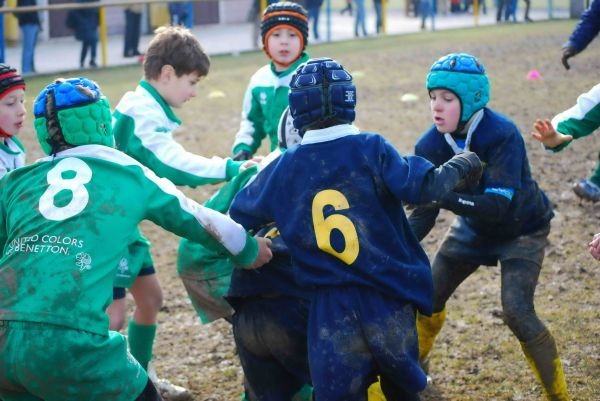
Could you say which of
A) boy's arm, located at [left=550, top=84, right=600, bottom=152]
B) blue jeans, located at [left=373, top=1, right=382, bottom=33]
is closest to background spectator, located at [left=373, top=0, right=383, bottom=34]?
blue jeans, located at [left=373, top=1, right=382, bottom=33]

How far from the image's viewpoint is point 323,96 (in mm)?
3787

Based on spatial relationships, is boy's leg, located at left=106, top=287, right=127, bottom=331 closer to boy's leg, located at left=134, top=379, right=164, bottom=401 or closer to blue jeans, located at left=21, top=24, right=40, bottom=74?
boy's leg, located at left=134, top=379, right=164, bottom=401

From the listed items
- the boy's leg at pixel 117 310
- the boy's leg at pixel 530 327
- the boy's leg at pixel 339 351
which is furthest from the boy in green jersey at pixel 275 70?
the boy's leg at pixel 339 351

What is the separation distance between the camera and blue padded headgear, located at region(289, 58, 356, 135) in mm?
3783

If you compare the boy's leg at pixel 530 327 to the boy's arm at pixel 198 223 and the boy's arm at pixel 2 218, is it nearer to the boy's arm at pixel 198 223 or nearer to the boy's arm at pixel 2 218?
the boy's arm at pixel 198 223

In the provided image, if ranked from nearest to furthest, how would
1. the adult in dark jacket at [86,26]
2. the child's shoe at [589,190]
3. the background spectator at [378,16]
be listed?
the child's shoe at [589,190] < the adult in dark jacket at [86,26] < the background spectator at [378,16]

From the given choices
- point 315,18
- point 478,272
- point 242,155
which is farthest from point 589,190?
point 315,18

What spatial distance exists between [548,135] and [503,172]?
607mm

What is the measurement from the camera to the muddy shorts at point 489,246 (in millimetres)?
4887

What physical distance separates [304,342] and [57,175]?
1.17 meters

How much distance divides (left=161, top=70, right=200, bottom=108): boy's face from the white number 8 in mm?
1736

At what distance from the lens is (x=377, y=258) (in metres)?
3.70

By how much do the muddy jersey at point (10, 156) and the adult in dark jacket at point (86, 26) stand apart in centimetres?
1486

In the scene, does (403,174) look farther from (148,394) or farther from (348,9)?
(348,9)
